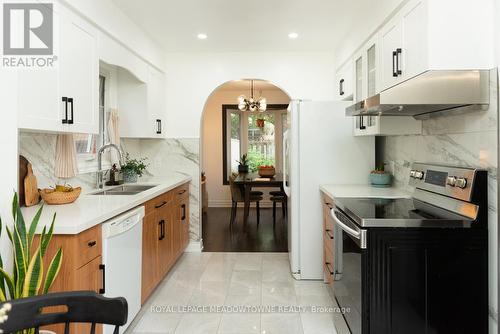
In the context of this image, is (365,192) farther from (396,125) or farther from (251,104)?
(251,104)

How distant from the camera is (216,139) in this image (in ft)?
26.5

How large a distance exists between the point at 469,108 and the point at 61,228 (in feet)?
7.49

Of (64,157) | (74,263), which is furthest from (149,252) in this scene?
(74,263)

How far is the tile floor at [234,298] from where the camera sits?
2.70 m

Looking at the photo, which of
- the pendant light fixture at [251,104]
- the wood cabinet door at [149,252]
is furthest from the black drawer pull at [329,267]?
the pendant light fixture at [251,104]

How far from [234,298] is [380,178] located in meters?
1.73

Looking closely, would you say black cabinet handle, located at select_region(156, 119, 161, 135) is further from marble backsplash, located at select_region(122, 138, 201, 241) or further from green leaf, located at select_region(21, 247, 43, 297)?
green leaf, located at select_region(21, 247, 43, 297)

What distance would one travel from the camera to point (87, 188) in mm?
3424

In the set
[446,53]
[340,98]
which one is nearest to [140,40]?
[340,98]

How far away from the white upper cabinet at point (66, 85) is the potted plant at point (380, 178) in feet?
8.16

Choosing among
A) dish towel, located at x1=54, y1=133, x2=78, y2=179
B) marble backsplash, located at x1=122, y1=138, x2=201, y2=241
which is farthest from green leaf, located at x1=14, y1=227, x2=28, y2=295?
marble backsplash, located at x1=122, y1=138, x2=201, y2=241

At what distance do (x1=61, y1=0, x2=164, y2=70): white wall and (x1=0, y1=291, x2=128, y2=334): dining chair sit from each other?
6.68ft

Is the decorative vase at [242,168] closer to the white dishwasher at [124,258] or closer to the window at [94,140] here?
the window at [94,140]

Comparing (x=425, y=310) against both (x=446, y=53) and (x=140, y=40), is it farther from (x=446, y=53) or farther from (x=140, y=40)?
(x=140, y=40)
